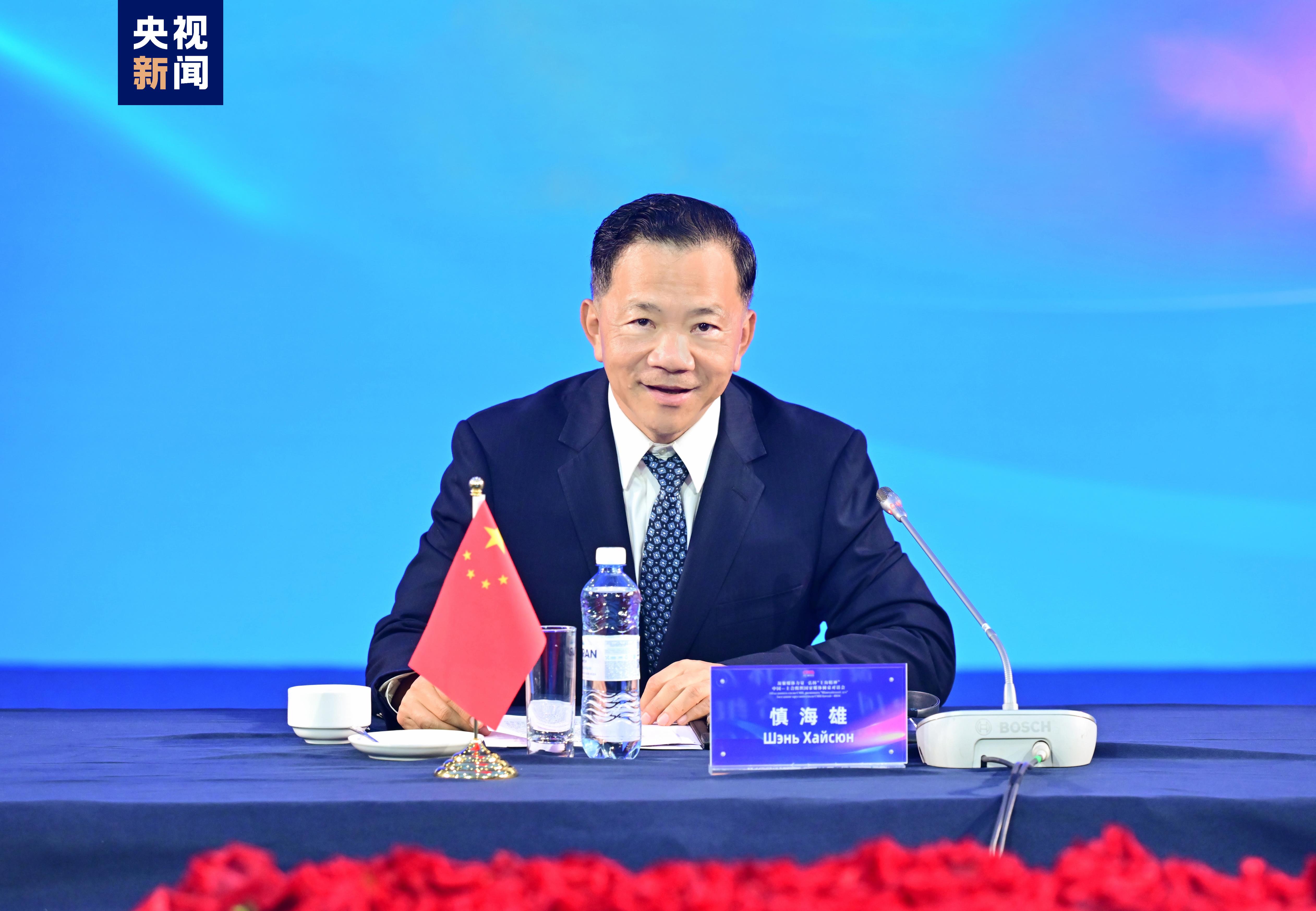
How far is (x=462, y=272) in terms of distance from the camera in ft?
10.8

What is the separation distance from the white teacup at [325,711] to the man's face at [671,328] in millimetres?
713

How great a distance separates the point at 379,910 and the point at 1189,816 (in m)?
0.82

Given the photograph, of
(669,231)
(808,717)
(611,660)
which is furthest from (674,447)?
(808,717)

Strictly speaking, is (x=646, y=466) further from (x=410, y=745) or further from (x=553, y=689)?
(x=410, y=745)

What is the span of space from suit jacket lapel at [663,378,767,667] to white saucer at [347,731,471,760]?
61cm

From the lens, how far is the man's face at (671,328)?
2.06m

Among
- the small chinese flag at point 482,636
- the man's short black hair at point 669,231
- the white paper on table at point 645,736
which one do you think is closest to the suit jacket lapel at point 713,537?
the man's short black hair at point 669,231

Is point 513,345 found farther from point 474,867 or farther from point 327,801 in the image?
point 474,867

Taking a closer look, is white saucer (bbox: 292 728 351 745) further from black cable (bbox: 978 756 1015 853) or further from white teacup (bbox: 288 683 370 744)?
black cable (bbox: 978 756 1015 853)

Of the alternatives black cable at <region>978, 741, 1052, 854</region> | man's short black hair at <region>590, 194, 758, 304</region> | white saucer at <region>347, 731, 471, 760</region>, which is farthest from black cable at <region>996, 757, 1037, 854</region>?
man's short black hair at <region>590, 194, 758, 304</region>

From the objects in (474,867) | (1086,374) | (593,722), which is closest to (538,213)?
(1086,374)

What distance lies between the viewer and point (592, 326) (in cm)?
227

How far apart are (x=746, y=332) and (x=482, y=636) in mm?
919

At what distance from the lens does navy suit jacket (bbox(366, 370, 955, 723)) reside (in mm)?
2090
